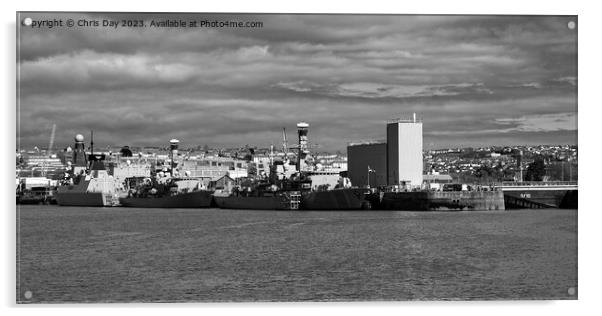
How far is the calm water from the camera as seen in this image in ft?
48.9

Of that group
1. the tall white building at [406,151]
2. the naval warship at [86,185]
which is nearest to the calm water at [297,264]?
the tall white building at [406,151]

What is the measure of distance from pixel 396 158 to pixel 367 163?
15.1 feet

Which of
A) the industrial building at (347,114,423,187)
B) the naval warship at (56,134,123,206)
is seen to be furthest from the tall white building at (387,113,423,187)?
the naval warship at (56,134,123,206)

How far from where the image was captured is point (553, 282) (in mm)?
15641

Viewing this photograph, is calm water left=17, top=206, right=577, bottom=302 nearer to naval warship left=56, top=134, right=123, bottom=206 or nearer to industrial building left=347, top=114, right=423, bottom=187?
industrial building left=347, top=114, right=423, bottom=187

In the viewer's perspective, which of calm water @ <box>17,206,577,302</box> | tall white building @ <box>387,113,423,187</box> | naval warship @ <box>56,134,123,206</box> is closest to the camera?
calm water @ <box>17,206,577,302</box>

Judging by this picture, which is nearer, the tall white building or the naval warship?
the tall white building

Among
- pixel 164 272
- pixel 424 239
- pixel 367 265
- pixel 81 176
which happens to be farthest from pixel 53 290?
pixel 81 176

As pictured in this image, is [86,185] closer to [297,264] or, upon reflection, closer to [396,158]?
[396,158]

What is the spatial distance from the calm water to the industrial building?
89.3 ft

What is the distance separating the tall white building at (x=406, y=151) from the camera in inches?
2259

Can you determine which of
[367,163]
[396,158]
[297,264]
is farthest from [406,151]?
[297,264]
